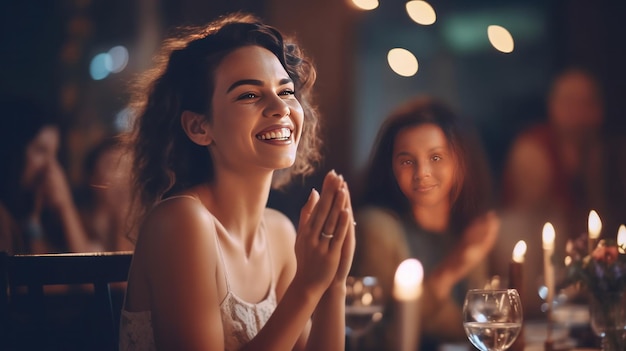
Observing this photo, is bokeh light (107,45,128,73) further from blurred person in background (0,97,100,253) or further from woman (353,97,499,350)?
Result: woman (353,97,499,350)

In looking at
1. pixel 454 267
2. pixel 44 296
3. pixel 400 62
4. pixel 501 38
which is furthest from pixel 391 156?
pixel 501 38

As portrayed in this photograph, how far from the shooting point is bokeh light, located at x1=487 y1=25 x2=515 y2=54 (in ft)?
22.3

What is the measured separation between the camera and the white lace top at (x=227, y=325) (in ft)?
5.99

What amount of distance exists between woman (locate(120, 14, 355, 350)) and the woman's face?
1.64 metres

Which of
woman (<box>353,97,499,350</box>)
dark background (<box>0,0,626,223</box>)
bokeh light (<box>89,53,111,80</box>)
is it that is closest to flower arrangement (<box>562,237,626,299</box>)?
woman (<box>353,97,499,350</box>)

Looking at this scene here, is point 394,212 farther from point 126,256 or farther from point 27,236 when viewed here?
point 27,236

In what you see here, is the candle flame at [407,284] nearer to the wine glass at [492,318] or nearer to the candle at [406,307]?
the candle at [406,307]

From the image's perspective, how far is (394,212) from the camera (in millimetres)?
2430

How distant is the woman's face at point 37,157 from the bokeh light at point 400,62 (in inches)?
125

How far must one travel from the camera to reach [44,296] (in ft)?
5.83

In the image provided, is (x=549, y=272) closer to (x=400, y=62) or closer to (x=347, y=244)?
(x=347, y=244)

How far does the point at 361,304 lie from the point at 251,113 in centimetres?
99

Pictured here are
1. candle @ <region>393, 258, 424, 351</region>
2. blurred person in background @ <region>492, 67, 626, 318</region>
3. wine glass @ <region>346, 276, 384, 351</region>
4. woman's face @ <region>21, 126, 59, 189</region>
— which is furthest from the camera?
blurred person in background @ <region>492, 67, 626, 318</region>

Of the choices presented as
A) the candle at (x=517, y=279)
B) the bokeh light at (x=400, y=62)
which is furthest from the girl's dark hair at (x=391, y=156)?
the bokeh light at (x=400, y=62)
